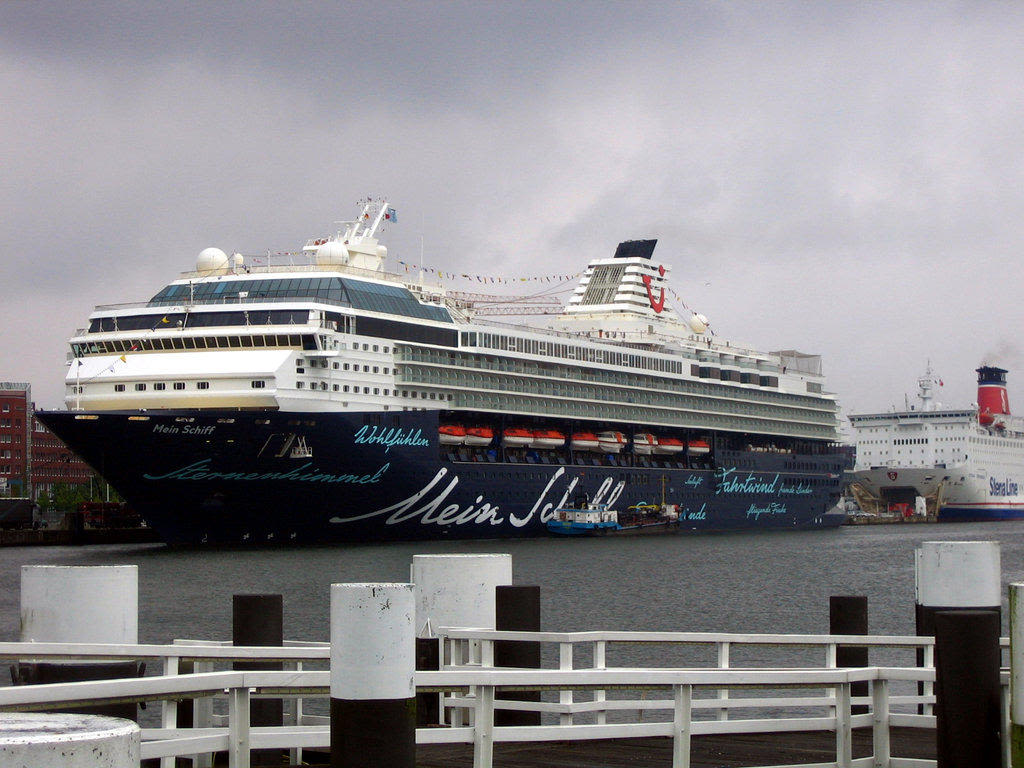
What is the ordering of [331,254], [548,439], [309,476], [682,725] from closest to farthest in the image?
[682,725] → [309,476] → [331,254] → [548,439]

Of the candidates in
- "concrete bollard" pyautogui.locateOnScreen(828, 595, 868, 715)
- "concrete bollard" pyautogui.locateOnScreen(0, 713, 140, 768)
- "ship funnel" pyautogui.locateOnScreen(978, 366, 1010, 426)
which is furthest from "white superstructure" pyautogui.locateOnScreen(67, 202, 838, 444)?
"ship funnel" pyautogui.locateOnScreen(978, 366, 1010, 426)

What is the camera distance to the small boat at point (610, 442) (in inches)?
2670

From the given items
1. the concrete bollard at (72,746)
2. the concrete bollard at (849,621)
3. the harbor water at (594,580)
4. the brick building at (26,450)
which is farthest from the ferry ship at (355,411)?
the brick building at (26,450)

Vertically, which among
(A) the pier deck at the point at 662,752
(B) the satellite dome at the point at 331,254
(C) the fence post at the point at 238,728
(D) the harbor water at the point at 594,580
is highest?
(B) the satellite dome at the point at 331,254

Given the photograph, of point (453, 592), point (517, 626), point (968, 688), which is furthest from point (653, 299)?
point (968, 688)

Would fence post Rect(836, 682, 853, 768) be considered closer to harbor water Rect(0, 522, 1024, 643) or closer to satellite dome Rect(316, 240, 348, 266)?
harbor water Rect(0, 522, 1024, 643)

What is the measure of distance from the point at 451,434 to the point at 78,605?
4916 cm

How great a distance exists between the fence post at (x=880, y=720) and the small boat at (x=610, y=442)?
59.0 m

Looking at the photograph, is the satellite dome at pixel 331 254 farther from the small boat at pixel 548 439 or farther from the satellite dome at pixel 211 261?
the small boat at pixel 548 439

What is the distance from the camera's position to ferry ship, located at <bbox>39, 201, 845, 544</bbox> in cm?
4928

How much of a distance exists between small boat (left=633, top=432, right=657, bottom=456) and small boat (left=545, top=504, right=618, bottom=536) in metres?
6.49

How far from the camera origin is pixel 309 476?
5044 cm

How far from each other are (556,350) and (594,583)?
86.5ft

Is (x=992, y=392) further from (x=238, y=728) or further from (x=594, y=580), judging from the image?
(x=238, y=728)
